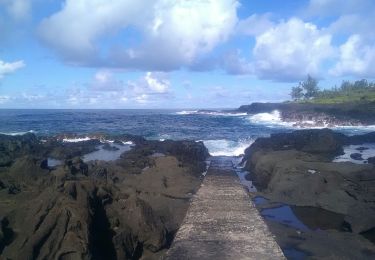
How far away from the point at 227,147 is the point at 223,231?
24599mm

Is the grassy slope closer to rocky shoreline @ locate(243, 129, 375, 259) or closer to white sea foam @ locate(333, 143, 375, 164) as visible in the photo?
white sea foam @ locate(333, 143, 375, 164)

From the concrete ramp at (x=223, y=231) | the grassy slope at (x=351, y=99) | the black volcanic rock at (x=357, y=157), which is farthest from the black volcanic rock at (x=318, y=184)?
the grassy slope at (x=351, y=99)

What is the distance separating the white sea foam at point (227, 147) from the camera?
33.1 m

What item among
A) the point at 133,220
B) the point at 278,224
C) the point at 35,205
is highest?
the point at 35,205

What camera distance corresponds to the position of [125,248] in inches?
384

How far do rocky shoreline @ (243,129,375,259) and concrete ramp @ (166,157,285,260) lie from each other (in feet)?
2.83

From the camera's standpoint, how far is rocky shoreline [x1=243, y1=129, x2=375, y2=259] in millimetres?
10984

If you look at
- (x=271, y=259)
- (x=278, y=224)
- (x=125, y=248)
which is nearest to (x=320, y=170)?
(x=278, y=224)

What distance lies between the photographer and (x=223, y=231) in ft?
36.2

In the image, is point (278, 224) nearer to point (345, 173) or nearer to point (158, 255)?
point (158, 255)

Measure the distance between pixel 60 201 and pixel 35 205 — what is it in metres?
0.61

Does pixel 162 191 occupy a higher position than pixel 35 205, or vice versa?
pixel 35 205

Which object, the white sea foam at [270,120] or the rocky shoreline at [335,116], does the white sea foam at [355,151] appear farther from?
the white sea foam at [270,120]

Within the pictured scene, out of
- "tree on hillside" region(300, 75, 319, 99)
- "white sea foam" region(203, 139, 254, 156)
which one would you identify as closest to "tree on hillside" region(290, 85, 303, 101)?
"tree on hillside" region(300, 75, 319, 99)
